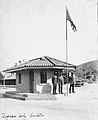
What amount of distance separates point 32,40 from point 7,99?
0.81 ft

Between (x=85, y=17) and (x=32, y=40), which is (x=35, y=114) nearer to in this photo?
(x=32, y=40)

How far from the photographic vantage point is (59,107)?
121cm

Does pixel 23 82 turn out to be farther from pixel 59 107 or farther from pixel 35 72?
pixel 59 107

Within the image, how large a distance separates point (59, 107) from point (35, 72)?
168 millimetres

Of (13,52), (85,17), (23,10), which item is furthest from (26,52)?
(85,17)

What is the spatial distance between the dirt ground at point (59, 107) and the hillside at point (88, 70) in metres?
0.04

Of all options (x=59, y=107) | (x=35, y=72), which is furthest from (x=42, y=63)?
(x=59, y=107)

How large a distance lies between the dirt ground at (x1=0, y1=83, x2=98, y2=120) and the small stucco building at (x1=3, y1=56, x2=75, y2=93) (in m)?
0.06

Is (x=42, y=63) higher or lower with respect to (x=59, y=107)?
higher

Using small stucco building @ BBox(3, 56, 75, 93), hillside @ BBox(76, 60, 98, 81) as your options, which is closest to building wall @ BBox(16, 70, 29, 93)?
small stucco building @ BBox(3, 56, 75, 93)

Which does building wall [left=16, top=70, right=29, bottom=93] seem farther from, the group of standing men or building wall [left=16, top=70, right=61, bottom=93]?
the group of standing men

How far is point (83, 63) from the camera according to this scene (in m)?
1.28

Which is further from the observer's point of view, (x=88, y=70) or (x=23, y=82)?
(x=88, y=70)

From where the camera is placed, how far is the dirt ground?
1137 mm
